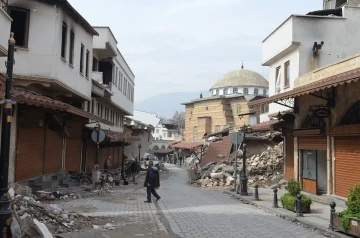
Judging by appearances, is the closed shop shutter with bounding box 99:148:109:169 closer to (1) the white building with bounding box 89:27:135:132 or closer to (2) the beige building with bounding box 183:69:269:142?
(1) the white building with bounding box 89:27:135:132

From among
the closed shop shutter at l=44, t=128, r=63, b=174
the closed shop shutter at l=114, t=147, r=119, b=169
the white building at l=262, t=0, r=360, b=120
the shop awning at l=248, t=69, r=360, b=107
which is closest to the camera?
the shop awning at l=248, t=69, r=360, b=107

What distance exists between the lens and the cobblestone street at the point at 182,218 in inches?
357

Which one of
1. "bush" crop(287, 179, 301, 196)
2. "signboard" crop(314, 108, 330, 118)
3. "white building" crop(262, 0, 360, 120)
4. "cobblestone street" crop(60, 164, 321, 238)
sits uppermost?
"white building" crop(262, 0, 360, 120)

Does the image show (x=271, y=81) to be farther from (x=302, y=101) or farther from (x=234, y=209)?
(x=234, y=209)

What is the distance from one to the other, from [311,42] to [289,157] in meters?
5.97

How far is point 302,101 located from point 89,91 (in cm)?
1103

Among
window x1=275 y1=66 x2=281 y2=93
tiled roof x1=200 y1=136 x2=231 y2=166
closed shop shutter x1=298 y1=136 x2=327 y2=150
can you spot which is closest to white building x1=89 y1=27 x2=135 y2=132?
tiled roof x1=200 y1=136 x2=231 y2=166

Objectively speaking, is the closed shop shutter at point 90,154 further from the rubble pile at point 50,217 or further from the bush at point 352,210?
the bush at point 352,210

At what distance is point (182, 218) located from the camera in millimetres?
11070

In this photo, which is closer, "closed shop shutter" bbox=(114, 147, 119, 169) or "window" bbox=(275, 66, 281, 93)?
"window" bbox=(275, 66, 281, 93)

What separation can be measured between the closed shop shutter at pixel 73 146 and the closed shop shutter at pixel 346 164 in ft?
40.8

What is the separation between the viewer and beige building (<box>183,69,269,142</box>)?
60.2m

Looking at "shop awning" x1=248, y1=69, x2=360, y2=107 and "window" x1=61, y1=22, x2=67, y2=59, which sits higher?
"window" x1=61, y1=22, x2=67, y2=59

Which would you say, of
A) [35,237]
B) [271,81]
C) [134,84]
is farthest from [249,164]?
[134,84]
